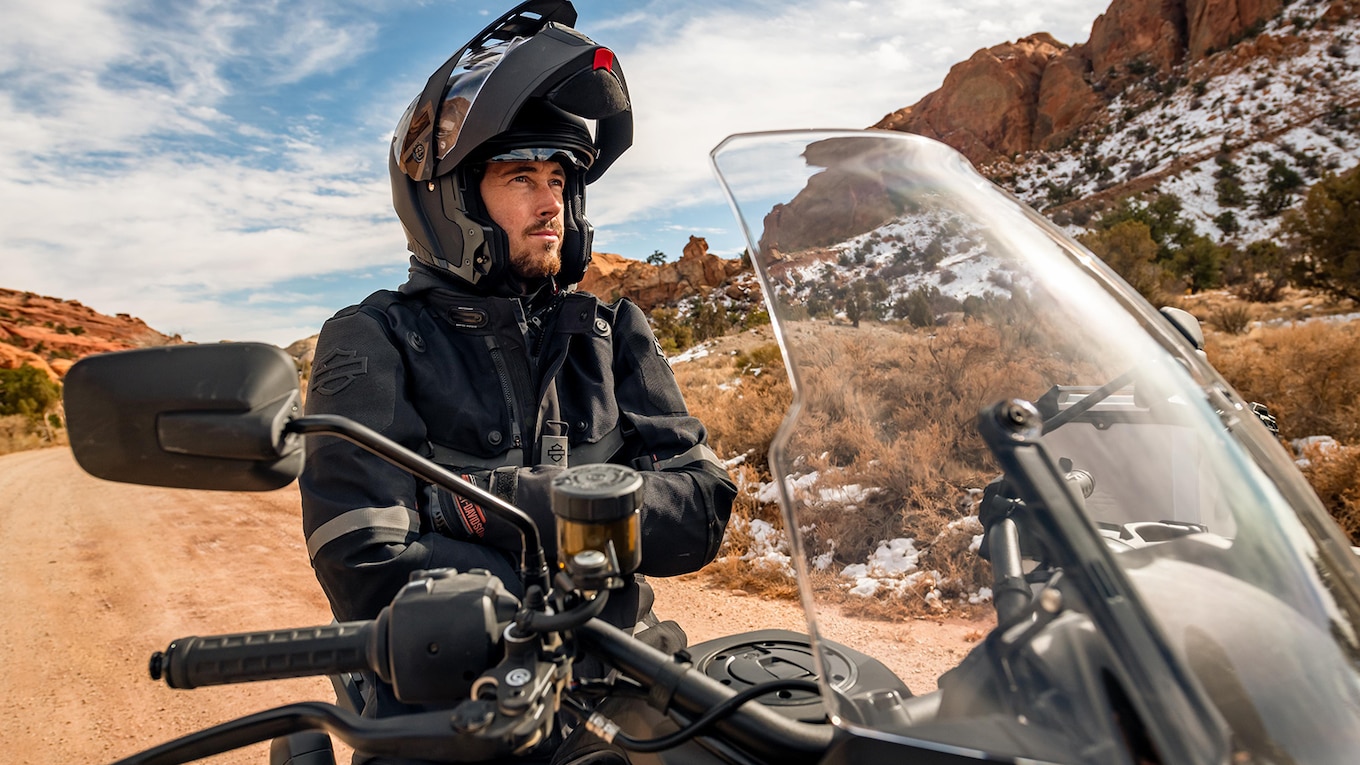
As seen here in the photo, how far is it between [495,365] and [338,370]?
44 centimetres

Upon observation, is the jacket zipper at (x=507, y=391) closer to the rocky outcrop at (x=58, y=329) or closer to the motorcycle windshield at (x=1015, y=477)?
the motorcycle windshield at (x=1015, y=477)

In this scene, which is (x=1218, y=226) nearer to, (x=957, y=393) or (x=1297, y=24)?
(x=1297, y=24)

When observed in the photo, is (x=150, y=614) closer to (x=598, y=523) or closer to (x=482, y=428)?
(x=482, y=428)

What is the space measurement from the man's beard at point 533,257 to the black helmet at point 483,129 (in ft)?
0.20

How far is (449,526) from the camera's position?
2064 mm

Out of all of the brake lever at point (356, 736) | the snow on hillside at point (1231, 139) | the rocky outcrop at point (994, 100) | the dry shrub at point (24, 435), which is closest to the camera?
the brake lever at point (356, 736)

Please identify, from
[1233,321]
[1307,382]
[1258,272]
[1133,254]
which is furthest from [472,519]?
[1258,272]

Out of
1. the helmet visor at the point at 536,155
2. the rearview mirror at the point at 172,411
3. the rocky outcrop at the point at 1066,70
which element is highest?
the rocky outcrop at the point at 1066,70

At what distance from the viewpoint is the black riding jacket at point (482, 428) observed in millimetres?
1921

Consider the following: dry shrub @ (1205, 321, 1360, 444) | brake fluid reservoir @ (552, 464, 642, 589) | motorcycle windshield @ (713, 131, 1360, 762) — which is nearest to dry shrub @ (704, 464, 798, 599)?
motorcycle windshield @ (713, 131, 1360, 762)

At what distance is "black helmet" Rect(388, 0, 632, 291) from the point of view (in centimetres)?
246

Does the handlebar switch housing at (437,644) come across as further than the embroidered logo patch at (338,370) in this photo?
No

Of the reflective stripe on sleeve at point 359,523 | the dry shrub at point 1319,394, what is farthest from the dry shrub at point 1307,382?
the reflective stripe on sleeve at point 359,523

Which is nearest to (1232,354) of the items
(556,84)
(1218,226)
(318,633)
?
(556,84)
